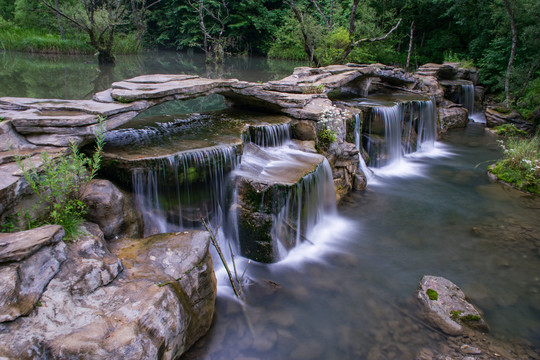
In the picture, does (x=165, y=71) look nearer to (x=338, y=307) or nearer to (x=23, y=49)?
(x=23, y=49)

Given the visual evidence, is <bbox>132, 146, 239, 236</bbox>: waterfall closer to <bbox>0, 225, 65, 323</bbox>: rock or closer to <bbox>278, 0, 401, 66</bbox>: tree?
<bbox>0, 225, 65, 323</bbox>: rock

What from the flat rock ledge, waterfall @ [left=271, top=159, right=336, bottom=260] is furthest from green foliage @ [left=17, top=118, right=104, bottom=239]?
waterfall @ [left=271, top=159, right=336, bottom=260]

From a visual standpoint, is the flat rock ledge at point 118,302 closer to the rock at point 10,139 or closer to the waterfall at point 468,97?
the rock at point 10,139

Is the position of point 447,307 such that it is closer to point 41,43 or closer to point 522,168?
point 522,168

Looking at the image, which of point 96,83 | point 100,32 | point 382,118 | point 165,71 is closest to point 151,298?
point 382,118

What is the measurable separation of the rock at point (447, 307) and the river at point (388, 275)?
6.2 inches

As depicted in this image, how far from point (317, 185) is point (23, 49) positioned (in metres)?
21.2

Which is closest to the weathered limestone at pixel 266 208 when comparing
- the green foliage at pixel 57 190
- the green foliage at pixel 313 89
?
the green foliage at pixel 57 190

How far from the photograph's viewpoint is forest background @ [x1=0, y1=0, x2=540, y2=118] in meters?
13.9

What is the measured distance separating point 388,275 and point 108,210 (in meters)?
3.85

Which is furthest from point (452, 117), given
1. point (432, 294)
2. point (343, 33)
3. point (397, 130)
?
point (432, 294)

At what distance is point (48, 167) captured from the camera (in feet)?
12.0

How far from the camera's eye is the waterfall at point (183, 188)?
190 inches

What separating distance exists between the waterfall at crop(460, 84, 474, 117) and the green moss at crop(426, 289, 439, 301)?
13.1 m
